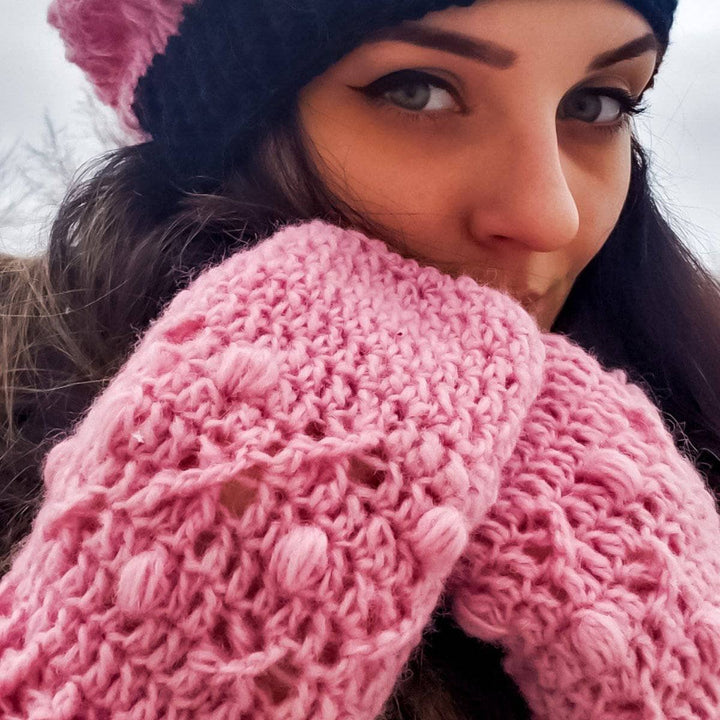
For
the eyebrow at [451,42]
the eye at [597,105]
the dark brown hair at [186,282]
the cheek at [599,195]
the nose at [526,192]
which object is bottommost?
the dark brown hair at [186,282]

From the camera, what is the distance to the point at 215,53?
1.91 feet

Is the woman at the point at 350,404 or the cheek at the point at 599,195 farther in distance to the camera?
the cheek at the point at 599,195

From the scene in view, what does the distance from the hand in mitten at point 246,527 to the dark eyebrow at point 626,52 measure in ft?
1.06

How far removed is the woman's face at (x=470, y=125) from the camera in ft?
1.74

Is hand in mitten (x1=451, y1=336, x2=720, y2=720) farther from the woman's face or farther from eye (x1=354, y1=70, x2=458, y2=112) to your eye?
eye (x1=354, y1=70, x2=458, y2=112)

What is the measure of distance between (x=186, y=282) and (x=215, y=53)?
193 millimetres

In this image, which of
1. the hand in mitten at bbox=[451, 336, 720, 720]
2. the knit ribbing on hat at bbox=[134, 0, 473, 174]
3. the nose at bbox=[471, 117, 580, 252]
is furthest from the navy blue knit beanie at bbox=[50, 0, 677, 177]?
the hand in mitten at bbox=[451, 336, 720, 720]

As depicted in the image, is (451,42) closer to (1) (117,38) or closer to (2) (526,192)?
(2) (526,192)

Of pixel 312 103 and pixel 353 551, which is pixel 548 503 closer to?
pixel 353 551

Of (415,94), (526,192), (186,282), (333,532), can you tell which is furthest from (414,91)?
(333,532)

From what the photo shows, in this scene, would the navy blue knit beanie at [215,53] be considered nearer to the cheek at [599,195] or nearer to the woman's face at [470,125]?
the woman's face at [470,125]

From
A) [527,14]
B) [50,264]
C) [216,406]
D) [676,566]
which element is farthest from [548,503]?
[50,264]

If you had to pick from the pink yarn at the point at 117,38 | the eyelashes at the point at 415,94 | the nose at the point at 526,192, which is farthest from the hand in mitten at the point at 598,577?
the pink yarn at the point at 117,38

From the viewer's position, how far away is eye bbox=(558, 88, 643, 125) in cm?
64
